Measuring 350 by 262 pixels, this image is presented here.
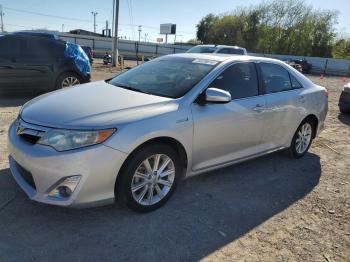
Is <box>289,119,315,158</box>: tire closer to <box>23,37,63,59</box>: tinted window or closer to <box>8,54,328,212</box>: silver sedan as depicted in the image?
<box>8,54,328,212</box>: silver sedan

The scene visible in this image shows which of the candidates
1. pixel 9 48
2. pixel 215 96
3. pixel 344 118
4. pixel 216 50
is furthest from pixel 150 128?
pixel 216 50

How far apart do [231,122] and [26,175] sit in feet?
7.43

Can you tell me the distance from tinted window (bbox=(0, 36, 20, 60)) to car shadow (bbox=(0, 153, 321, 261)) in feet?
17.1

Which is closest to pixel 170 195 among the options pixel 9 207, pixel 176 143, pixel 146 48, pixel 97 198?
pixel 176 143

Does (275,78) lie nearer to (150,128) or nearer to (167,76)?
(167,76)

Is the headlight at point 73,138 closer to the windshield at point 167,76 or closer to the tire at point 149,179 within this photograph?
the tire at point 149,179

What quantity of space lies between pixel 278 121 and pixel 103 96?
2467 mm

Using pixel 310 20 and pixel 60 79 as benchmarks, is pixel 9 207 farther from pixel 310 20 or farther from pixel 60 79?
pixel 310 20

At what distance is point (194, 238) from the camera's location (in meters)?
3.24

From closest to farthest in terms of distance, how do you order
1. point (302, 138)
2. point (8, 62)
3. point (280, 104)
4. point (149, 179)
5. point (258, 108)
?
point (149, 179) < point (258, 108) < point (280, 104) < point (302, 138) < point (8, 62)

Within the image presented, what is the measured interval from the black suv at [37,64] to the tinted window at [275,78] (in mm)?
5791

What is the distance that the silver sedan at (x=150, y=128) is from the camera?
10.0ft

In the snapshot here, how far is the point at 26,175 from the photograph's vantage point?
328 centimetres

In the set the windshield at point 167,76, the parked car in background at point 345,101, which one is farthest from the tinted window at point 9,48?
the parked car in background at point 345,101
